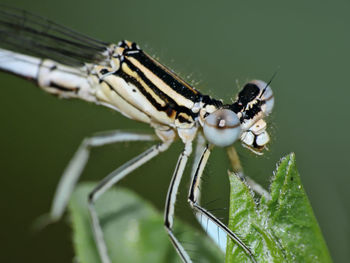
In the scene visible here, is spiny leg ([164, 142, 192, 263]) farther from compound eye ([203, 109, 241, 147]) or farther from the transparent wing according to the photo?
the transparent wing

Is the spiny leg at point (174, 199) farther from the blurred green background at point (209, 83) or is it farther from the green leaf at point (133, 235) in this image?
the blurred green background at point (209, 83)

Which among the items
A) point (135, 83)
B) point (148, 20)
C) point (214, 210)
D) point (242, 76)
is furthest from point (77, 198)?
point (148, 20)

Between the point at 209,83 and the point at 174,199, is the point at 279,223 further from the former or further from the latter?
the point at 209,83

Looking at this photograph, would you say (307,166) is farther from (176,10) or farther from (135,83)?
(176,10)

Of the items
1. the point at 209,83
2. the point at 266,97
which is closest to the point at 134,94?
the point at 266,97

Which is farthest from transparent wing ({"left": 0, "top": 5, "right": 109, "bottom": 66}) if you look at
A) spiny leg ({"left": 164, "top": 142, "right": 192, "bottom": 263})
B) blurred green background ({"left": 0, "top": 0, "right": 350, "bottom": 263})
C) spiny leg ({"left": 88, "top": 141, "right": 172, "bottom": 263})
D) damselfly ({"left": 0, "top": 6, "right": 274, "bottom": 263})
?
blurred green background ({"left": 0, "top": 0, "right": 350, "bottom": 263})

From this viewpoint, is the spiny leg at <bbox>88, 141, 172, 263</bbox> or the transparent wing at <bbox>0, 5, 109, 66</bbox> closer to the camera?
the spiny leg at <bbox>88, 141, 172, 263</bbox>

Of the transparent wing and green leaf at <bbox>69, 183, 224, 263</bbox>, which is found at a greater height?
the transparent wing
